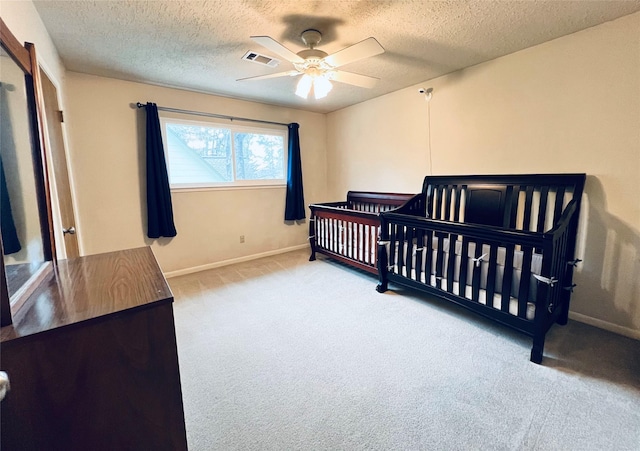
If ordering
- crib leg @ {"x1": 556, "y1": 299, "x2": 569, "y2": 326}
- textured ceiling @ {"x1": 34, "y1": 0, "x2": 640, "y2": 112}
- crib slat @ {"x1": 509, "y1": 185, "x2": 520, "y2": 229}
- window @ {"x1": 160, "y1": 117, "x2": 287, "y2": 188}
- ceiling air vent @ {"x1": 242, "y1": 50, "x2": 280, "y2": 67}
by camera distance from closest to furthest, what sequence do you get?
textured ceiling @ {"x1": 34, "y1": 0, "x2": 640, "y2": 112} < crib leg @ {"x1": 556, "y1": 299, "x2": 569, "y2": 326} < ceiling air vent @ {"x1": 242, "y1": 50, "x2": 280, "y2": 67} < crib slat @ {"x1": 509, "y1": 185, "x2": 520, "y2": 229} < window @ {"x1": 160, "y1": 117, "x2": 287, "y2": 188}

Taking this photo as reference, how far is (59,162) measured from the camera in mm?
2254

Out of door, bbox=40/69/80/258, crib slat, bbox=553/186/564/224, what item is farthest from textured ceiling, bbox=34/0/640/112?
crib slat, bbox=553/186/564/224

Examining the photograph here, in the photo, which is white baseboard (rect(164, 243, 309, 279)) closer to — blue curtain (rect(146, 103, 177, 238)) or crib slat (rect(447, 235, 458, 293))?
blue curtain (rect(146, 103, 177, 238))

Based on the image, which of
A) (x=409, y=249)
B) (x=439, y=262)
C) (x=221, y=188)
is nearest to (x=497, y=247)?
(x=439, y=262)

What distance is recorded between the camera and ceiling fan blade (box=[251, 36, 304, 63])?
5.69 ft

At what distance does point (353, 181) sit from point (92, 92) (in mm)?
3357

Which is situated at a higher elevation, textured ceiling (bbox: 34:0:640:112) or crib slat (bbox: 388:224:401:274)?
textured ceiling (bbox: 34:0:640:112)

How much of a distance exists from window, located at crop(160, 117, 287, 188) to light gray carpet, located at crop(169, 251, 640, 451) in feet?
5.83

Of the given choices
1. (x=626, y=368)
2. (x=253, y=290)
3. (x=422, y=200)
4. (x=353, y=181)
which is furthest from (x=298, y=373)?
(x=353, y=181)

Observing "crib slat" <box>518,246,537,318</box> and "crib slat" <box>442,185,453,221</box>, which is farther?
"crib slat" <box>442,185,453,221</box>

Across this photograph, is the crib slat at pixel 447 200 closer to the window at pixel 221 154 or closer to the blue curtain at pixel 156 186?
the window at pixel 221 154

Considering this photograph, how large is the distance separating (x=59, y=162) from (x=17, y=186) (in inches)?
58.1

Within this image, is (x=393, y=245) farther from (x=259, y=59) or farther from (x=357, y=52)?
(x=259, y=59)

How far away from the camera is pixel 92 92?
2.96 metres
